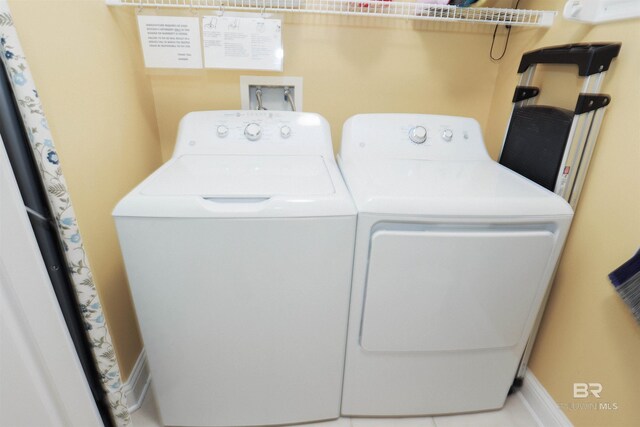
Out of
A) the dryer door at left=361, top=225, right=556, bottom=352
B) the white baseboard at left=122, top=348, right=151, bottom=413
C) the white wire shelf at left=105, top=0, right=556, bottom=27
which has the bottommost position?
the white baseboard at left=122, top=348, right=151, bottom=413

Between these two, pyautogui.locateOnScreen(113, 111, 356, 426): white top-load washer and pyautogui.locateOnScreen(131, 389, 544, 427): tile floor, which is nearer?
pyautogui.locateOnScreen(113, 111, 356, 426): white top-load washer

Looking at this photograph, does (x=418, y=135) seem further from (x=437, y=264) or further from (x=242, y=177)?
(x=242, y=177)

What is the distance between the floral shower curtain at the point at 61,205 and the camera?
0.66m

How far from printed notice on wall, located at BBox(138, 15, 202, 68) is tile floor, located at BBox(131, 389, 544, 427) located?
52.8 inches

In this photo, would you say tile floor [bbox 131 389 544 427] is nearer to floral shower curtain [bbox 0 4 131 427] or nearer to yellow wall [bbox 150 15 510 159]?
floral shower curtain [bbox 0 4 131 427]

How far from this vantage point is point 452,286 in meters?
1.00

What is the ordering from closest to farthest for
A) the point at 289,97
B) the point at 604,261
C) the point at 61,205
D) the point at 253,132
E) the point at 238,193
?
the point at 61,205 < the point at 238,193 < the point at 604,261 < the point at 253,132 < the point at 289,97

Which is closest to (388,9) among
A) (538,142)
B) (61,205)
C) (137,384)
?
(538,142)

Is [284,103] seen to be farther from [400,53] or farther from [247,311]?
[247,311]

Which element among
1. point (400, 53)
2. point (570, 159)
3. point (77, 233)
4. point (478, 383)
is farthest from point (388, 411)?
point (400, 53)

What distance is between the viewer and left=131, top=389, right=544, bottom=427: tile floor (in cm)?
127

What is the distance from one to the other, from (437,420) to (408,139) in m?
1.11

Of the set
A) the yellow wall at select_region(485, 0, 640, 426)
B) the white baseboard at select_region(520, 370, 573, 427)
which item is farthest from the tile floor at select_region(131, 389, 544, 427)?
the yellow wall at select_region(485, 0, 640, 426)

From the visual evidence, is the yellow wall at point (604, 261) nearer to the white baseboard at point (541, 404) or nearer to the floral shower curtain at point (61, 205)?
Result: the white baseboard at point (541, 404)
